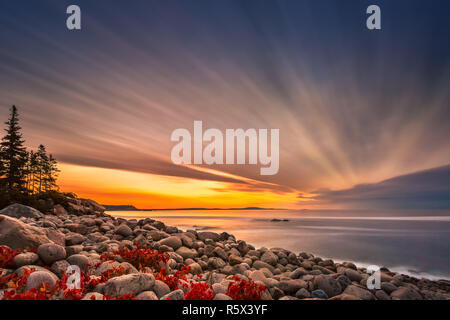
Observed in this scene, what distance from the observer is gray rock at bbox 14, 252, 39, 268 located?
4.89 metres

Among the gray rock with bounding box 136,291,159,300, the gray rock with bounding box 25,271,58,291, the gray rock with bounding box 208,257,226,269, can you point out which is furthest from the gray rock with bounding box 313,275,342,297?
the gray rock with bounding box 25,271,58,291

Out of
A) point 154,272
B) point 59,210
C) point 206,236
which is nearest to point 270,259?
point 206,236

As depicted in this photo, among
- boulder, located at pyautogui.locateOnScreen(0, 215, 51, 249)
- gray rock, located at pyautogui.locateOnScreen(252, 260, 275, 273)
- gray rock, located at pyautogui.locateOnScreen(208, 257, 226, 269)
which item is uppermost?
Answer: boulder, located at pyautogui.locateOnScreen(0, 215, 51, 249)

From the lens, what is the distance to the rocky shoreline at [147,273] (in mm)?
4449

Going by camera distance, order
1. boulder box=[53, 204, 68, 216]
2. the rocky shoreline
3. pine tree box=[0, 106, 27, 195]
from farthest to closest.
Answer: pine tree box=[0, 106, 27, 195]
boulder box=[53, 204, 68, 216]
the rocky shoreline

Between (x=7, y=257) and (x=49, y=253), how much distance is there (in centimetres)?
74

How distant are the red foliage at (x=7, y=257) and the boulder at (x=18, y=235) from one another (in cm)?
44

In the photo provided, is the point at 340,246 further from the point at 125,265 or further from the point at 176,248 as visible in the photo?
the point at 125,265

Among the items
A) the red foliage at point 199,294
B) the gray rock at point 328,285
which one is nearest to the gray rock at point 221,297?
the red foliage at point 199,294

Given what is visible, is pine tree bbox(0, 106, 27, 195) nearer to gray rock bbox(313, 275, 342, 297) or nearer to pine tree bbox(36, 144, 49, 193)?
pine tree bbox(36, 144, 49, 193)

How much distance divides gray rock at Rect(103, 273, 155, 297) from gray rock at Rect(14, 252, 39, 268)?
1.98 meters

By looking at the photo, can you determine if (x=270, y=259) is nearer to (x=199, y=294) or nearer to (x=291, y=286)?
(x=291, y=286)

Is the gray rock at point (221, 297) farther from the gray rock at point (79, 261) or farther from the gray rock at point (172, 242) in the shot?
the gray rock at point (172, 242)
